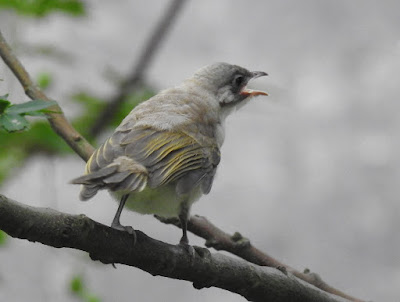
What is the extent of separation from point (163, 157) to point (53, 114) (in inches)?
24.7

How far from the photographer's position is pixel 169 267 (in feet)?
11.2

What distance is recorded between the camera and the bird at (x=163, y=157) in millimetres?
3576

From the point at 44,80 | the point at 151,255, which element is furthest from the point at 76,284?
the point at 151,255

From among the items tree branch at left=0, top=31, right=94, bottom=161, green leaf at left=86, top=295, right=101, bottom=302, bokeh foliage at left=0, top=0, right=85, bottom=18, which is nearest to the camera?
tree branch at left=0, top=31, right=94, bottom=161

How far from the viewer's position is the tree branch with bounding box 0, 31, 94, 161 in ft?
13.6

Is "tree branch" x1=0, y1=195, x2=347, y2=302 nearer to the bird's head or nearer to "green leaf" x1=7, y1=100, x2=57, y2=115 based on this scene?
"green leaf" x1=7, y1=100, x2=57, y2=115

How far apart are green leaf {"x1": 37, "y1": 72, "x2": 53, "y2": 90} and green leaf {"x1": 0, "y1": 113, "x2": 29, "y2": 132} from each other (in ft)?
9.12

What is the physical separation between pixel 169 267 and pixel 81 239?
580mm

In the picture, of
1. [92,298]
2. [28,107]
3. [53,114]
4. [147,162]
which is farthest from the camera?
[92,298]

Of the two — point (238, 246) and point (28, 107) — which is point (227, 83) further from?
point (28, 107)

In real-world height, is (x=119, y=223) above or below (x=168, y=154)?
below

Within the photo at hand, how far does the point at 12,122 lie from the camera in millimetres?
2797

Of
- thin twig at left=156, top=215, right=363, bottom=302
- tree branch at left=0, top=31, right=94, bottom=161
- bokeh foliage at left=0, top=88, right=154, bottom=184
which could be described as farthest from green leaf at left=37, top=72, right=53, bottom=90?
thin twig at left=156, top=215, right=363, bottom=302

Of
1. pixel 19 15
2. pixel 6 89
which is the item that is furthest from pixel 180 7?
pixel 19 15
